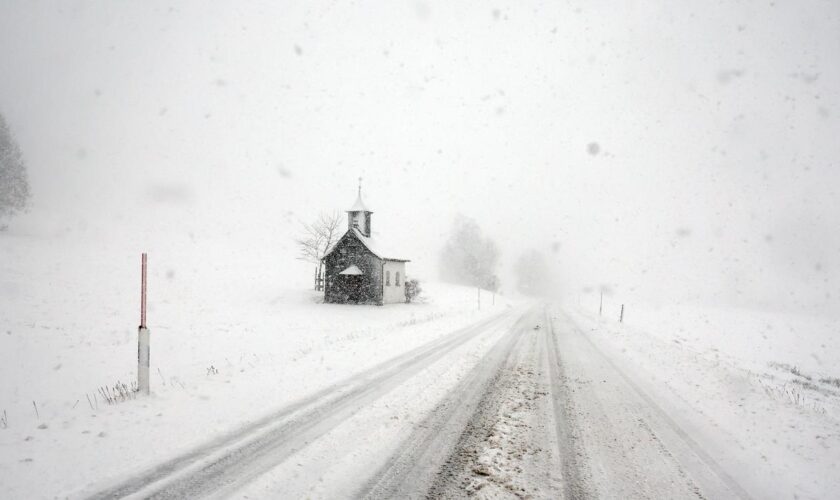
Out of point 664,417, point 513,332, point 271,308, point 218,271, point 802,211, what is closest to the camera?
point 664,417

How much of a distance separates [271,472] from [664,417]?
20.2 ft

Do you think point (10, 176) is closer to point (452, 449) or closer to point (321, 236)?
point (321, 236)

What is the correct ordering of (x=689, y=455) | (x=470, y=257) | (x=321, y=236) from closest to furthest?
(x=689, y=455) → (x=321, y=236) → (x=470, y=257)

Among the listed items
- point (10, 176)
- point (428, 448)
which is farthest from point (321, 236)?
point (428, 448)

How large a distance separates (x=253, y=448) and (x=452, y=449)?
2.39 meters

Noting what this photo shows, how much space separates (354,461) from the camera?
4262 mm

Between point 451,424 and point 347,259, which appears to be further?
point 347,259

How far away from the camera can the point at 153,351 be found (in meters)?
14.9

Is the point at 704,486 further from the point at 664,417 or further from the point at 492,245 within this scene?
the point at 492,245

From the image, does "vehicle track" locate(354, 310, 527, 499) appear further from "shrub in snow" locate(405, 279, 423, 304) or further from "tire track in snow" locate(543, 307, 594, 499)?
"shrub in snow" locate(405, 279, 423, 304)

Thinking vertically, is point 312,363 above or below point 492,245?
below

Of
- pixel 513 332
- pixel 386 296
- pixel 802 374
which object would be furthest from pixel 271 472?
pixel 386 296

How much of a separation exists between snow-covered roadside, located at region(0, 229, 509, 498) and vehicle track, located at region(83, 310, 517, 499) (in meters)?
0.31

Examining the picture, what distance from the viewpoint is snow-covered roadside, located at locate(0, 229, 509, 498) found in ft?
14.5
